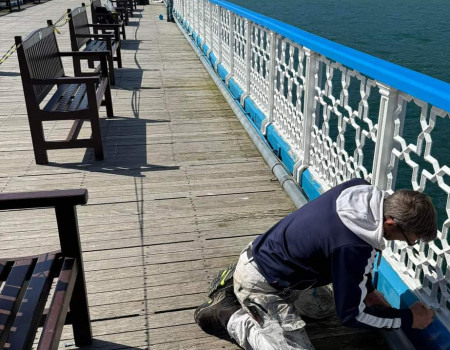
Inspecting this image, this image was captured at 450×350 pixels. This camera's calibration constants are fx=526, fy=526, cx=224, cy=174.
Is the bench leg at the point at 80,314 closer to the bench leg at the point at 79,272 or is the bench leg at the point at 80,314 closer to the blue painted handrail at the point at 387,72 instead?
the bench leg at the point at 79,272

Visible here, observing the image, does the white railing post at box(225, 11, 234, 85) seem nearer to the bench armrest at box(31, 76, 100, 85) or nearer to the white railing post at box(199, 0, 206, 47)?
the bench armrest at box(31, 76, 100, 85)

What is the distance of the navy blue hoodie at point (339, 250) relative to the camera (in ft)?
6.86

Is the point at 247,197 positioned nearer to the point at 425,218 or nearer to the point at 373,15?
the point at 425,218

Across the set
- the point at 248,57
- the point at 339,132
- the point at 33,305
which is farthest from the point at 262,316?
the point at 248,57

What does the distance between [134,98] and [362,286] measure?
583cm

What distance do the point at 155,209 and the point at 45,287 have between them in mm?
1860

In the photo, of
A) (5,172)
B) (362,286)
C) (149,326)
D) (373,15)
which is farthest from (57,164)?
(373,15)

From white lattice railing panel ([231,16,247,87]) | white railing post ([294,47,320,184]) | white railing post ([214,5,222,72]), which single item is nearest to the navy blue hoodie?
white railing post ([294,47,320,184])

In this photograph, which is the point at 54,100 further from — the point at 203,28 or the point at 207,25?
the point at 203,28

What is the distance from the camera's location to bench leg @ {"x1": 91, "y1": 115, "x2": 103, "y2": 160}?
16.3ft

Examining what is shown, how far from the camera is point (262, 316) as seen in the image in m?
2.52

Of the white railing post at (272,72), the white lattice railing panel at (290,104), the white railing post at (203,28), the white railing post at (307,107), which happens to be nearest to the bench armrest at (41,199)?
the white railing post at (307,107)

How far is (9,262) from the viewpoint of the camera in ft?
7.84

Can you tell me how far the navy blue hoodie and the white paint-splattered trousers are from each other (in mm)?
70
